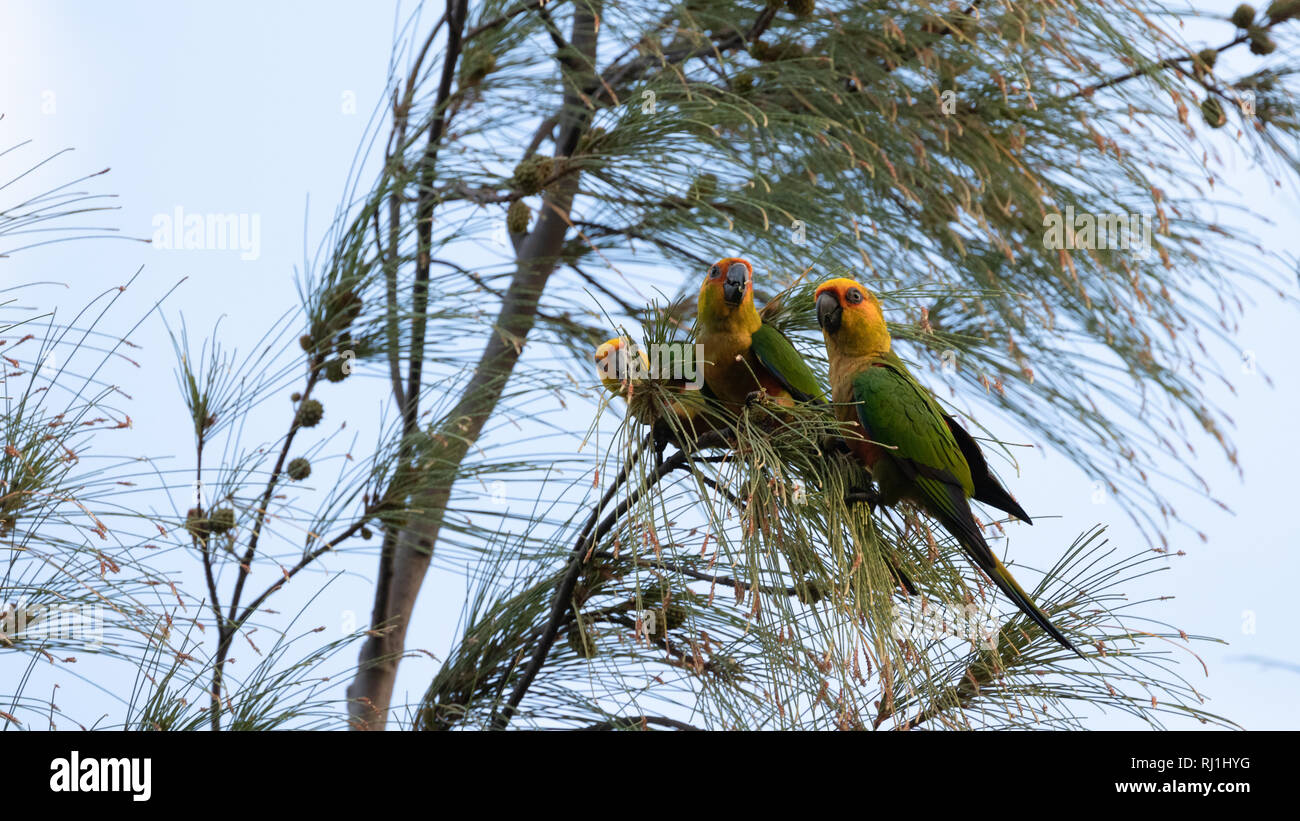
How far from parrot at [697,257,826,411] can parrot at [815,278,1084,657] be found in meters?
0.06

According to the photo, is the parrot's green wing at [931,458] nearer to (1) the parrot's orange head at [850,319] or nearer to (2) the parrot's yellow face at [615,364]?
(1) the parrot's orange head at [850,319]

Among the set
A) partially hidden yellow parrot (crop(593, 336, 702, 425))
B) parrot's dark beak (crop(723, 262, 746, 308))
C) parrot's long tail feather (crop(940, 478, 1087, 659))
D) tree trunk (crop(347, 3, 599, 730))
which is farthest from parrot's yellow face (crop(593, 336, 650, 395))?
tree trunk (crop(347, 3, 599, 730))

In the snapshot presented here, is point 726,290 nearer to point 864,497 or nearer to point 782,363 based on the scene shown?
point 782,363

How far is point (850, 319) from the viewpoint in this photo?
2.60 feet

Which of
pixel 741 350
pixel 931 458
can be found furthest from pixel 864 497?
pixel 741 350

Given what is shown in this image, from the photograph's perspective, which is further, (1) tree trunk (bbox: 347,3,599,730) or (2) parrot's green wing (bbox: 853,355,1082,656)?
(1) tree trunk (bbox: 347,3,599,730)

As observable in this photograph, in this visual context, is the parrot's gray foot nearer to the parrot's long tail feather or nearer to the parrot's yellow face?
the parrot's long tail feather

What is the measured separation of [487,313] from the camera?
1261 millimetres

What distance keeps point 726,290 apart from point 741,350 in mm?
50

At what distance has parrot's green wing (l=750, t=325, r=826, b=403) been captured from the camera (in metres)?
0.86

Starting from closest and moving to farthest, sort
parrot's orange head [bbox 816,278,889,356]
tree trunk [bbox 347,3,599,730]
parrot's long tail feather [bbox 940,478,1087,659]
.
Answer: parrot's long tail feather [bbox 940,478,1087,659], parrot's orange head [bbox 816,278,889,356], tree trunk [bbox 347,3,599,730]

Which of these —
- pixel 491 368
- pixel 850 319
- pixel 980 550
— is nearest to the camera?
pixel 980 550
